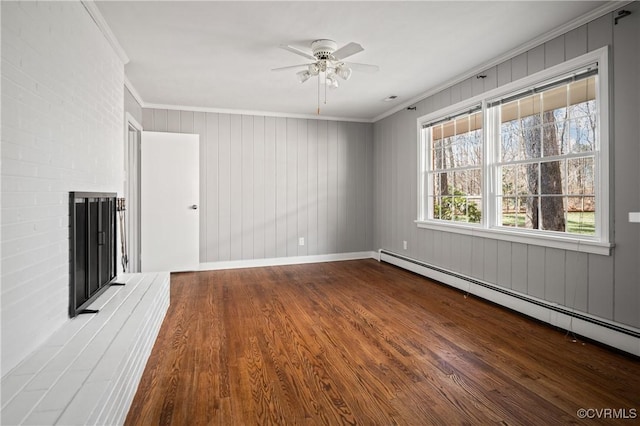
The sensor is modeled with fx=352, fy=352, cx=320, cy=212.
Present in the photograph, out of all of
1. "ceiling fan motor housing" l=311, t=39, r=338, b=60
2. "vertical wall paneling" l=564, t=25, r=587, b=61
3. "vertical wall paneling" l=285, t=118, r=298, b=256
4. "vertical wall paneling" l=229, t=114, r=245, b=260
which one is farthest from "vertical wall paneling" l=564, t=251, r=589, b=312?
"vertical wall paneling" l=229, t=114, r=245, b=260

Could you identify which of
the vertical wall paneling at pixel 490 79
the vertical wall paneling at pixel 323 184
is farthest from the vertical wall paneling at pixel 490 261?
the vertical wall paneling at pixel 323 184

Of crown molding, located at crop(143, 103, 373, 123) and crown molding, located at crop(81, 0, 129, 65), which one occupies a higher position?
crown molding, located at crop(143, 103, 373, 123)

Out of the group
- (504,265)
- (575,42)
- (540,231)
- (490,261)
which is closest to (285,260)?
(490,261)

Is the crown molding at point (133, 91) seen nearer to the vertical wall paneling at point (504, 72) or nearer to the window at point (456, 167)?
the window at point (456, 167)

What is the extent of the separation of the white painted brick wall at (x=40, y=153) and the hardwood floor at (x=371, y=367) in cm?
74

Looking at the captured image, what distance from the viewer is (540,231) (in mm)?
3295

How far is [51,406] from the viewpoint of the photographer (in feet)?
4.30

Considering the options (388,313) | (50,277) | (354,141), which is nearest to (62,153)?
(50,277)

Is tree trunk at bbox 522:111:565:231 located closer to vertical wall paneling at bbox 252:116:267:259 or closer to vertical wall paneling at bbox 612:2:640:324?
vertical wall paneling at bbox 612:2:640:324

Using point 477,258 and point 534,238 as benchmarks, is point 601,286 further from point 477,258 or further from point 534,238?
point 477,258

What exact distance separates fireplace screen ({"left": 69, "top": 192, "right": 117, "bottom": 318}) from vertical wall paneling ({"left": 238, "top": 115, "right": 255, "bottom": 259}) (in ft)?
8.80

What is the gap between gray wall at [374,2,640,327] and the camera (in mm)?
2512

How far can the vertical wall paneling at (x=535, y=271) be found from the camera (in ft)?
10.5

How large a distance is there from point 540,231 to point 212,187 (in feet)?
14.4
